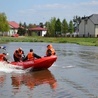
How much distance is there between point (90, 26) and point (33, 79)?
76.7 meters

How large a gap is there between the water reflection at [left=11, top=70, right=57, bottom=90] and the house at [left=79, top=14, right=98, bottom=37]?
71.0 m

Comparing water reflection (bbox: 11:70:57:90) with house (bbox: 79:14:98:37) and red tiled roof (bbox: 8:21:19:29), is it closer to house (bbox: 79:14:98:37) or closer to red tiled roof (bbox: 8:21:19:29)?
house (bbox: 79:14:98:37)

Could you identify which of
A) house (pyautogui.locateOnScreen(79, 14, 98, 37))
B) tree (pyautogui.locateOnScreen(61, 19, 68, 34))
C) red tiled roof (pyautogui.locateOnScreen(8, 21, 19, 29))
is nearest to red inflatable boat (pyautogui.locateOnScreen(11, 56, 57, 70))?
house (pyautogui.locateOnScreen(79, 14, 98, 37))

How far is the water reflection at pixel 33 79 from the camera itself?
16.1 m

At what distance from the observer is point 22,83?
1659 cm

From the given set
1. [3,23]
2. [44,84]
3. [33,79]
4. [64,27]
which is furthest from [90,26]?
[44,84]

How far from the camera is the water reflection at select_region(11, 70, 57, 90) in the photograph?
52.7 feet

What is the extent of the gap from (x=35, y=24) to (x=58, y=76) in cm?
14298

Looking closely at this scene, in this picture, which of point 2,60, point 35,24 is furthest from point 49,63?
point 35,24

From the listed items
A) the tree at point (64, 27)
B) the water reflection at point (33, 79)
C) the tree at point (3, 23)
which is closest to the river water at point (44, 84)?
the water reflection at point (33, 79)

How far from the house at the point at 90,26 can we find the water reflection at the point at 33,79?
71.0 meters

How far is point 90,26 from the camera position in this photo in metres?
93.3

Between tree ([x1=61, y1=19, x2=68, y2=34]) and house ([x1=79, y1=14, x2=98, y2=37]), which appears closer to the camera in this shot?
house ([x1=79, y1=14, x2=98, y2=37])

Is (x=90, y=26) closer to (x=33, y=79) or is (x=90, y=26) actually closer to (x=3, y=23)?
(x=3, y=23)
